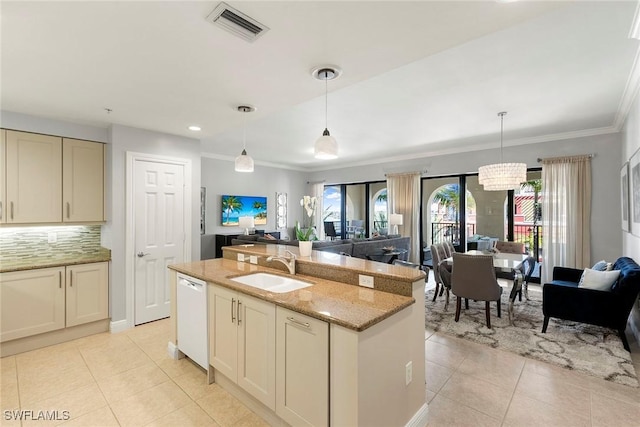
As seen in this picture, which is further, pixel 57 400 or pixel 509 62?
pixel 509 62

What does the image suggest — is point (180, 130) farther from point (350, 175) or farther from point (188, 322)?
point (350, 175)

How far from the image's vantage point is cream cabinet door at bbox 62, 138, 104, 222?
3.40m

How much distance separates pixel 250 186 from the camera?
7.78 meters

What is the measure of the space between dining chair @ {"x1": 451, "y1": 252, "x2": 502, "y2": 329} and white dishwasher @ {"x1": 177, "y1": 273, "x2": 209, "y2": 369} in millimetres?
2911

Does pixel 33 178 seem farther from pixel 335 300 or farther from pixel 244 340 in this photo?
pixel 335 300

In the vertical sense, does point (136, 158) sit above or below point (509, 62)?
below

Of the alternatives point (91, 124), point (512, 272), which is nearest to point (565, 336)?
point (512, 272)

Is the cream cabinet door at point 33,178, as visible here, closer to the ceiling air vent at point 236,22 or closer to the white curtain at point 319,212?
the ceiling air vent at point 236,22

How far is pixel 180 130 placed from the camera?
149 inches

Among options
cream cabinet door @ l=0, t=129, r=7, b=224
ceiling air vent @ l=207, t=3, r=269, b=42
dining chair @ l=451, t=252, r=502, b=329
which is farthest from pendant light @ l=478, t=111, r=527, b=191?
cream cabinet door @ l=0, t=129, r=7, b=224

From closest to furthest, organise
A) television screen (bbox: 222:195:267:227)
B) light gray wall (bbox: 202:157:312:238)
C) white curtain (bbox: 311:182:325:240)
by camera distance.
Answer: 1. light gray wall (bbox: 202:157:312:238)
2. television screen (bbox: 222:195:267:227)
3. white curtain (bbox: 311:182:325:240)

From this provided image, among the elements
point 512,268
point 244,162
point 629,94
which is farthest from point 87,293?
point 629,94

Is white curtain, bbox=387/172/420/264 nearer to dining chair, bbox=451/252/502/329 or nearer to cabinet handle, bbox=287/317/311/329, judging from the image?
dining chair, bbox=451/252/502/329

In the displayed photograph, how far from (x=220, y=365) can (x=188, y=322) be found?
579mm
